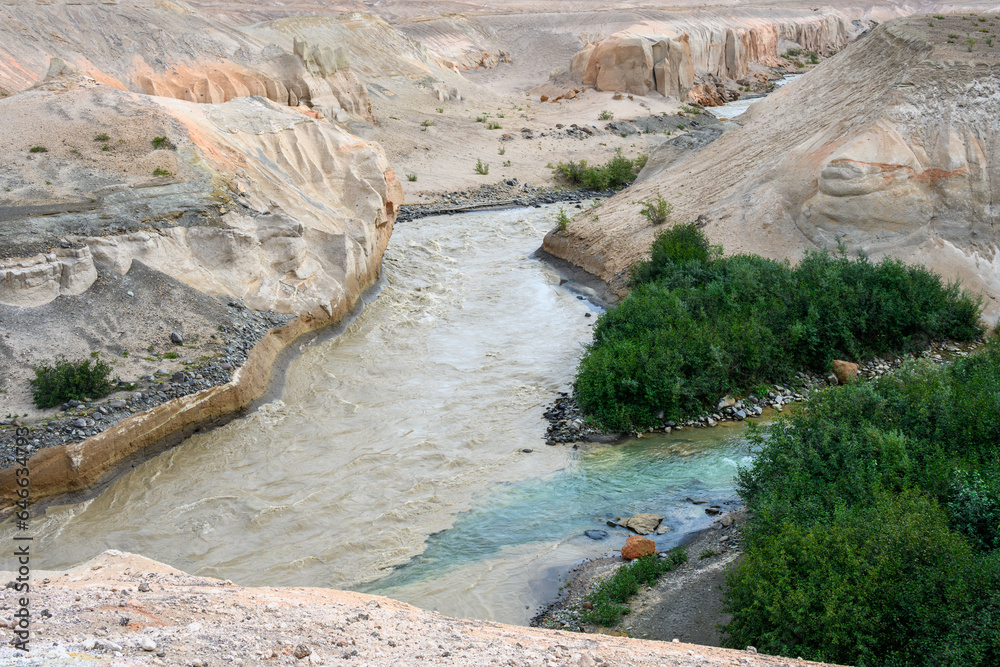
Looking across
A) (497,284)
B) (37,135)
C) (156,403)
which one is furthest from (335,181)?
(156,403)

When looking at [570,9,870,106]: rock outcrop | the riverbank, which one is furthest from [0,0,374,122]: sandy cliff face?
the riverbank

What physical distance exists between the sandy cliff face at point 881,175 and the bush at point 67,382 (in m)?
11.2

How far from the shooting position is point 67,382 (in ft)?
34.9

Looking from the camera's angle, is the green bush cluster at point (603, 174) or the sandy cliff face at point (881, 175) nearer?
the sandy cliff face at point (881, 175)

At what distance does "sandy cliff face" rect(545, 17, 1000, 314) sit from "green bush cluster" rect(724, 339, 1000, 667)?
6555 mm

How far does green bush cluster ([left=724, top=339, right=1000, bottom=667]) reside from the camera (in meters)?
5.97

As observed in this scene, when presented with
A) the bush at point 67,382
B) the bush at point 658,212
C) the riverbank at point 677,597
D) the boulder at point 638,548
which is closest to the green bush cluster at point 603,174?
the bush at point 658,212

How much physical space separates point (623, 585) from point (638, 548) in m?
0.93

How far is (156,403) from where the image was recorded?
11.1m

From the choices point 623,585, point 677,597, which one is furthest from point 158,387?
point 677,597

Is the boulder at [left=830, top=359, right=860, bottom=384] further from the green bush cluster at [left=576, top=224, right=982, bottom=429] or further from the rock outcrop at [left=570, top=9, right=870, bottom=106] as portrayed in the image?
the rock outcrop at [left=570, top=9, right=870, bottom=106]

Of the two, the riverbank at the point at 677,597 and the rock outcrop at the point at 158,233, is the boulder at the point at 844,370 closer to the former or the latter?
the riverbank at the point at 677,597

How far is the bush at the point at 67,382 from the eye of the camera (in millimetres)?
10477

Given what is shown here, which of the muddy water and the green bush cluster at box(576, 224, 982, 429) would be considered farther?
the green bush cluster at box(576, 224, 982, 429)
